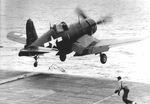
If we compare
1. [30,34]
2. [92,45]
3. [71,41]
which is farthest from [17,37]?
[92,45]

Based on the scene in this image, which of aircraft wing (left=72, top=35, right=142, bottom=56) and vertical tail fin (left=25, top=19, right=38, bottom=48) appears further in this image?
vertical tail fin (left=25, top=19, right=38, bottom=48)

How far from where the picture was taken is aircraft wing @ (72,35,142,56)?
32.1m

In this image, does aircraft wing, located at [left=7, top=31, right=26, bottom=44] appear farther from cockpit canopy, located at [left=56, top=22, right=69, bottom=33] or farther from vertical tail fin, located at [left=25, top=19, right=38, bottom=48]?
cockpit canopy, located at [left=56, top=22, right=69, bottom=33]

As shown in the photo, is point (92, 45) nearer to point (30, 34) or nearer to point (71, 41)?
point (71, 41)

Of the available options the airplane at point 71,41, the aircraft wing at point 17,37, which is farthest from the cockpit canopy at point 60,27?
the aircraft wing at point 17,37

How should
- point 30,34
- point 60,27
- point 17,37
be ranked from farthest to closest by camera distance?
point 17,37 → point 30,34 → point 60,27

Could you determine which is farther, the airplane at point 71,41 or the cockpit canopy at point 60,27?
the cockpit canopy at point 60,27

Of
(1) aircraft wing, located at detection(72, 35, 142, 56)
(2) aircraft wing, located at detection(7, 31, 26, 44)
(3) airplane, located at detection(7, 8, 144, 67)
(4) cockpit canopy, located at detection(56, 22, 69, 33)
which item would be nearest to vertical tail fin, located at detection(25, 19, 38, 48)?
(3) airplane, located at detection(7, 8, 144, 67)

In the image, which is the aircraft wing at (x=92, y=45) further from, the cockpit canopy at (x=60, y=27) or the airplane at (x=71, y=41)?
the cockpit canopy at (x=60, y=27)

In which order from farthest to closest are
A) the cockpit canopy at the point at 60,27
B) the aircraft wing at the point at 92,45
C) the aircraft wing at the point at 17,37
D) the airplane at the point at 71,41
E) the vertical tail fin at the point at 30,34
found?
the aircraft wing at the point at 17,37
the vertical tail fin at the point at 30,34
the cockpit canopy at the point at 60,27
the aircraft wing at the point at 92,45
the airplane at the point at 71,41

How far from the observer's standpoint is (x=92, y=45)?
33.5m

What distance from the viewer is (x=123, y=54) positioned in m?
71.6

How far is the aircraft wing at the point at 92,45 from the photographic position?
A: 3209 cm

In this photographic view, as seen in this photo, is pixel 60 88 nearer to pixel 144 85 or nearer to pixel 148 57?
pixel 144 85
